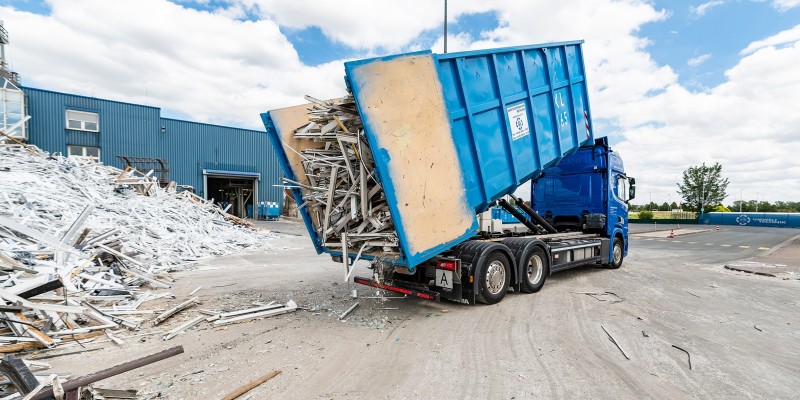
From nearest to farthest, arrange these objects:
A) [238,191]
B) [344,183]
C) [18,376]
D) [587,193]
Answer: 1. [18,376]
2. [344,183]
3. [587,193]
4. [238,191]

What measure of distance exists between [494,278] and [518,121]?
2551 mm

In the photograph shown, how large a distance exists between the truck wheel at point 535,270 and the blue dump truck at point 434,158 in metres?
0.02

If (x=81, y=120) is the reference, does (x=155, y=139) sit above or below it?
below

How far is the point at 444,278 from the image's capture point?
5.52 metres

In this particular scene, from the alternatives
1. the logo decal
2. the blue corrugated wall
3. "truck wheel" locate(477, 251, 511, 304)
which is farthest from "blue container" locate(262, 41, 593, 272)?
the logo decal

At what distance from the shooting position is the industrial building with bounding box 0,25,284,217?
22812 millimetres

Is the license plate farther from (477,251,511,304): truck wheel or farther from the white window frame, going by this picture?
the white window frame

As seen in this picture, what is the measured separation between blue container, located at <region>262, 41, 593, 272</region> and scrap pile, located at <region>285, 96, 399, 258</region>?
29 centimetres

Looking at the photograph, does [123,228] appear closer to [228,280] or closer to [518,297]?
[228,280]

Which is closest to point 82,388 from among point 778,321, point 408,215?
point 408,215

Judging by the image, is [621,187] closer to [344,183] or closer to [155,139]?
[344,183]

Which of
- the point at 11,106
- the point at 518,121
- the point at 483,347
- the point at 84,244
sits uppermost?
the point at 11,106

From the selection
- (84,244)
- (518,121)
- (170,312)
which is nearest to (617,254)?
(518,121)

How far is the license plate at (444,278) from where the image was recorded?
5430mm
